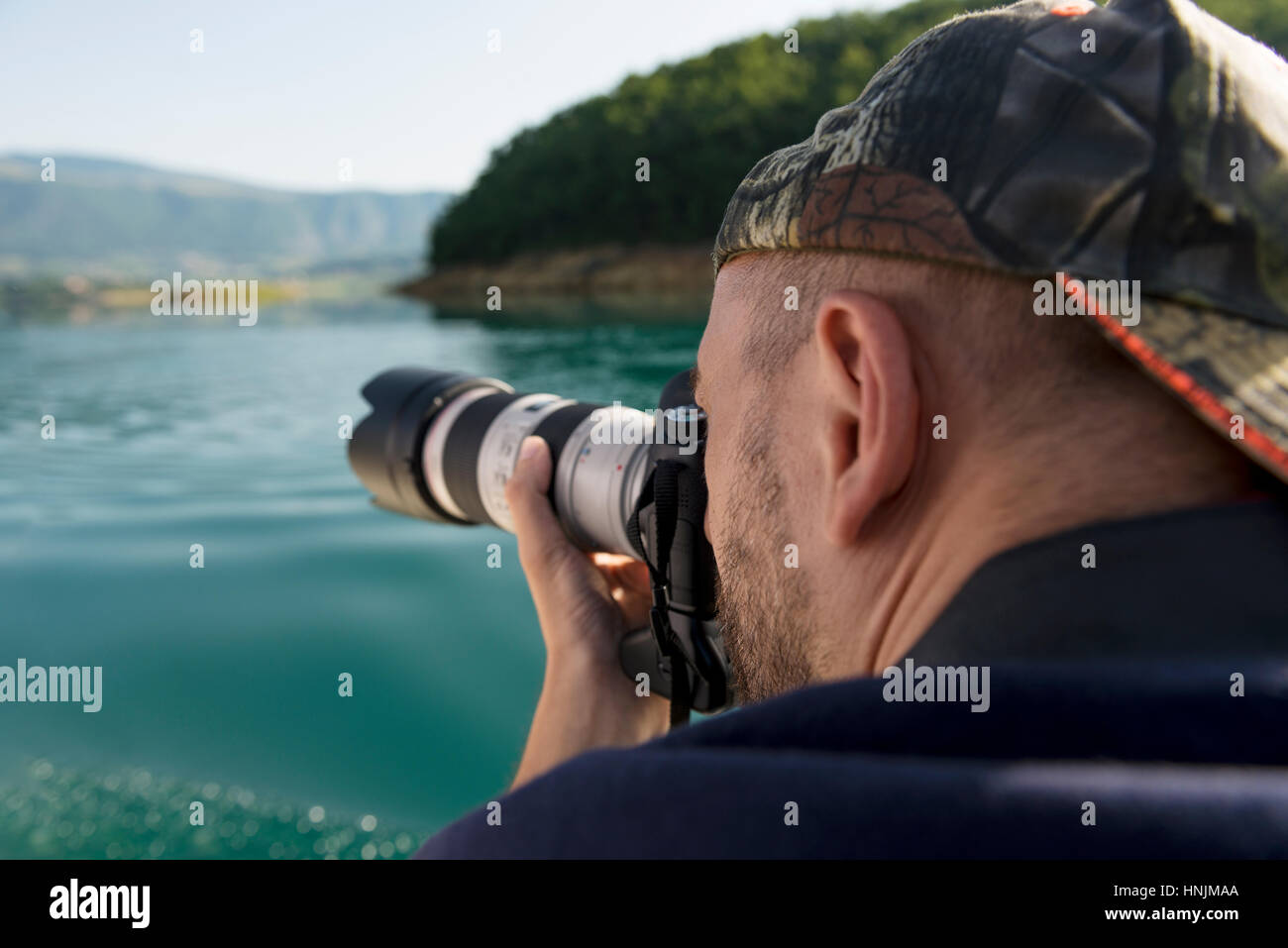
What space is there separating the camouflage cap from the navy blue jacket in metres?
0.08

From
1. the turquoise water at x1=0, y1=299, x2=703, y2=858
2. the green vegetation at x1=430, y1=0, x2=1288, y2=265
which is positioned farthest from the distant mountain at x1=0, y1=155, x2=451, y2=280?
the turquoise water at x1=0, y1=299, x2=703, y2=858

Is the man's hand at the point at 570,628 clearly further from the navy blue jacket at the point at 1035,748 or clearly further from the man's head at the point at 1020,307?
the navy blue jacket at the point at 1035,748

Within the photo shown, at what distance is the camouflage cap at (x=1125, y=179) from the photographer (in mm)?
447

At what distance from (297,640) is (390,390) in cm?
56

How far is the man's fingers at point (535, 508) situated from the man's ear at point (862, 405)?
0.74 metres

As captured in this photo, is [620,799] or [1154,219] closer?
[620,799]

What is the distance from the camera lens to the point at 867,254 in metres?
0.57

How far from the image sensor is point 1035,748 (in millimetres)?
347

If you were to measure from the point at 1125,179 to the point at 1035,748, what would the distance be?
0.99 ft

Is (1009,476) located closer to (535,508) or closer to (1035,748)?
(1035,748)

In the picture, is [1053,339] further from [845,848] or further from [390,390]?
[390,390]

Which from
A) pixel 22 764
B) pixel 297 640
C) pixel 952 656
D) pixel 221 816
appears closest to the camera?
pixel 952 656
